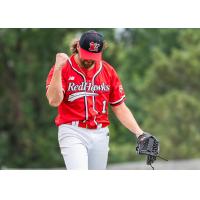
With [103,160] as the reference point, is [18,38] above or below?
above

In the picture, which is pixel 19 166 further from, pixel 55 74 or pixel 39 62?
pixel 55 74

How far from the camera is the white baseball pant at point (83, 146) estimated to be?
6.52 meters

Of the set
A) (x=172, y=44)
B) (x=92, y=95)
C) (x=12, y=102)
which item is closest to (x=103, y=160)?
(x=92, y=95)

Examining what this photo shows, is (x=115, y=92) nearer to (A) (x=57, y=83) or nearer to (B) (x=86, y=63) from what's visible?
(B) (x=86, y=63)

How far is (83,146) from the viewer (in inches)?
261

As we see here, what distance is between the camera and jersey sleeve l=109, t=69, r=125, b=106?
6914mm

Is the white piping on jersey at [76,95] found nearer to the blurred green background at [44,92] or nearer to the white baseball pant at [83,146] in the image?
the white baseball pant at [83,146]

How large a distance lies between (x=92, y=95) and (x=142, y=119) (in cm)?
2402

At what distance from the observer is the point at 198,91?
30.0 m

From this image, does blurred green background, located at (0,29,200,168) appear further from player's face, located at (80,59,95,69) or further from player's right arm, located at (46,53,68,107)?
player's right arm, located at (46,53,68,107)

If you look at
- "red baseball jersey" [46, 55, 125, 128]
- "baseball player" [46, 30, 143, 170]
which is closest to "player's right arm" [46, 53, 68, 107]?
"baseball player" [46, 30, 143, 170]

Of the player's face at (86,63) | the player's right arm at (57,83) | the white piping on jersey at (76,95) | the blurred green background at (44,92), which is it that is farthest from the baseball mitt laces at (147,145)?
the blurred green background at (44,92)
